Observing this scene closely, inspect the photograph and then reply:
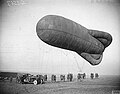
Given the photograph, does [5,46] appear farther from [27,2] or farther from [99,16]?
[99,16]

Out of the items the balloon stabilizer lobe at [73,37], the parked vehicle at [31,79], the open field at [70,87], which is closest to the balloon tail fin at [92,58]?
the balloon stabilizer lobe at [73,37]

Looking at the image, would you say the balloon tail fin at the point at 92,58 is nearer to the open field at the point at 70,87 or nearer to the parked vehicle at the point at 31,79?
the open field at the point at 70,87

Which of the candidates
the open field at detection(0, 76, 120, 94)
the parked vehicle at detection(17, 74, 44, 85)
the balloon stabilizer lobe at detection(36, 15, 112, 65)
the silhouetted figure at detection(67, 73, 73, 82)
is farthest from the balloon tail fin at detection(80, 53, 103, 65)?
the parked vehicle at detection(17, 74, 44, 85)

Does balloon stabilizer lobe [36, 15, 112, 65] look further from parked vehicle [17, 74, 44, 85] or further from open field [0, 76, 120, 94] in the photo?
parked vehicle [17, 74, 44, 85]

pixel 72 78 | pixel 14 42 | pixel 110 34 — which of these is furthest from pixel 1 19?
pixel 110 34

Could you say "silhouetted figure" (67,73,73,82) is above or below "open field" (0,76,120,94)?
above

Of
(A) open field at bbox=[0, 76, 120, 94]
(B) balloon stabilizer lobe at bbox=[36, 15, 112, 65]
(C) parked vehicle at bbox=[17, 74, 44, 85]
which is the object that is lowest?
(A) open field at bbox=[0, 76, 120, 94]
